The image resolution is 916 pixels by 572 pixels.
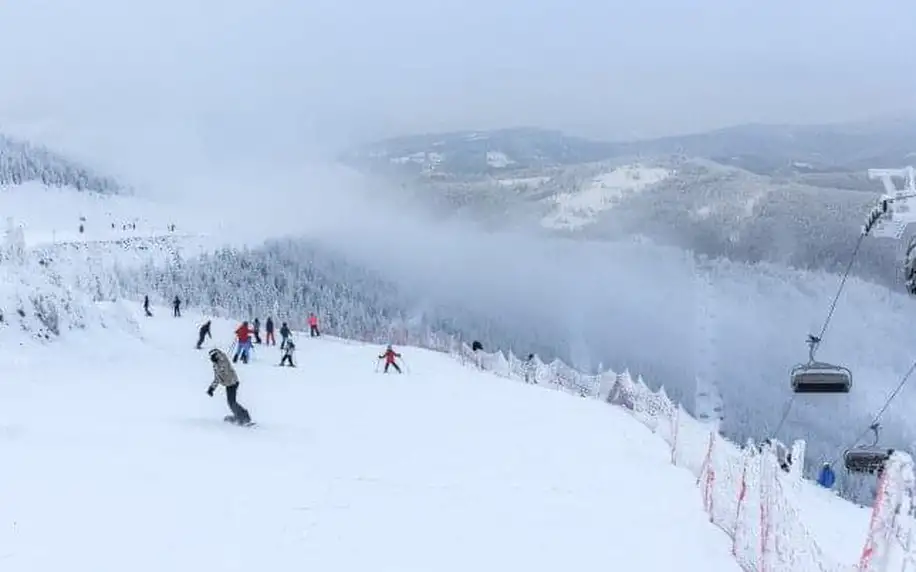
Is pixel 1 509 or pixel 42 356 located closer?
pixel 1 509

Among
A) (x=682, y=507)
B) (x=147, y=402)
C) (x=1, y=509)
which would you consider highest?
(x=1, y=509)

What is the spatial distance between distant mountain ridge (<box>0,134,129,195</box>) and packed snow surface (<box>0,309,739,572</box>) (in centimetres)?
13505

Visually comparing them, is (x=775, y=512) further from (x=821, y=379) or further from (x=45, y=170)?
(x=45, y=170)

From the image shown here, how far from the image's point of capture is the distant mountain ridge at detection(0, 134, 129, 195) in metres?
137

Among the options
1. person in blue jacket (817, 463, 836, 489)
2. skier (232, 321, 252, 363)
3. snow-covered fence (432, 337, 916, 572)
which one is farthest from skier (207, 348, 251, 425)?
person in blue jacket (817, 463, 836, 489)

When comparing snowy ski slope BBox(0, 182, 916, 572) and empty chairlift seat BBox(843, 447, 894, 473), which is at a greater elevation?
snowy ski slope BBox(0, 182, 916, 572)

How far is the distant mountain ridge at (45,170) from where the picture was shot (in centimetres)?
13712

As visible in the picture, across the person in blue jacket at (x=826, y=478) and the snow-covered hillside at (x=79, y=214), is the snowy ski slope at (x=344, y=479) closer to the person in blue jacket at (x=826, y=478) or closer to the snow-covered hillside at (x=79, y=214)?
the person in blue jacket at (x=826, y=478)

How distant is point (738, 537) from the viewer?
9977mm

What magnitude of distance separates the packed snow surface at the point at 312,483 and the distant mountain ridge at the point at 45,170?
443 feet

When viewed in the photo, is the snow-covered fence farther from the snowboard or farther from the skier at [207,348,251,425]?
the skier at [207,348,251,425]

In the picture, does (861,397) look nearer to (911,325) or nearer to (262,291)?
(911,325)

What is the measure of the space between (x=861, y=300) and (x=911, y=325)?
444 inches

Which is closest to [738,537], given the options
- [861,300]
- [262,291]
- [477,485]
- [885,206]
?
[477,485]
